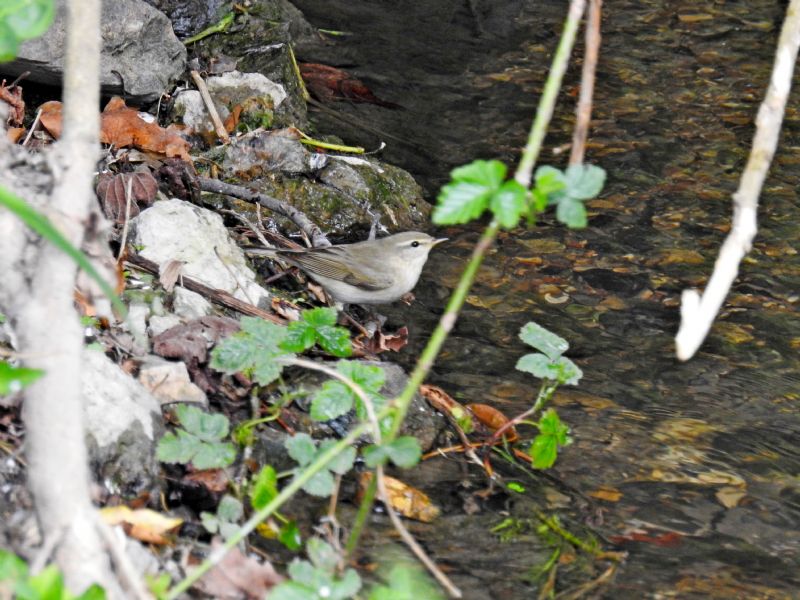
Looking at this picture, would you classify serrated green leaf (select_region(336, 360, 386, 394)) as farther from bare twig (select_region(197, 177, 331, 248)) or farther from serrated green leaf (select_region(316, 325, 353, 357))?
bare twig (select_region(197, 177, 331, 248))

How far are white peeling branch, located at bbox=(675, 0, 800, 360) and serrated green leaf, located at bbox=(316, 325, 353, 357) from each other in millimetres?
2484

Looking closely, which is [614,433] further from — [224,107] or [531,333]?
[224,107]

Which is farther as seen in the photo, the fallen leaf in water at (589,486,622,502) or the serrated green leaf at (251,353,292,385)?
the fallen leaf in water at (589,486,622,502)

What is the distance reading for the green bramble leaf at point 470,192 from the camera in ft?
9.37

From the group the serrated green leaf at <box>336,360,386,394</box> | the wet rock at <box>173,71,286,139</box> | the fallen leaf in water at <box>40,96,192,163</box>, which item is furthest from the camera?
the wet rock at <box>173,71,286,139</box>

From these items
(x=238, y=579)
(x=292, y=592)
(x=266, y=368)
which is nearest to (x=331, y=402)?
(x=266, y=368)

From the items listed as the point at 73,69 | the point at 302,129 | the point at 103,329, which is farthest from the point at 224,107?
the point at 73,69

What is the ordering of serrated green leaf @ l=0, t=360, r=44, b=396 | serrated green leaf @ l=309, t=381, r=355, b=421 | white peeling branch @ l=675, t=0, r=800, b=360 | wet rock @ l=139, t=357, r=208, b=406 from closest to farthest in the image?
white peeling branch @ l=675, t=0, r=800, b=360 → serrated green leaf @ l=0, t=360, r=44, b=396 → serrated green leaf @ l=309, t=381, r=355, b=421 → wet rock @ l=139, t=357, r=208, b=406

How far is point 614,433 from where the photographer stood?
577 centimetres

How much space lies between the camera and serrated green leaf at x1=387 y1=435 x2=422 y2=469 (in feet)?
10.7

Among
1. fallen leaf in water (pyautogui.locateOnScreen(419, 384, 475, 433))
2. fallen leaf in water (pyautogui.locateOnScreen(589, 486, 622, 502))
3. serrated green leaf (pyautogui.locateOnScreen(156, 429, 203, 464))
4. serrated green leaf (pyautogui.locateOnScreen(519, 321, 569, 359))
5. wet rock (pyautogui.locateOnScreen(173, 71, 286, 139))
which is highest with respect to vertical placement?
wet rock (pyautogui.locateOnScreen(173, 71, 286, 139))

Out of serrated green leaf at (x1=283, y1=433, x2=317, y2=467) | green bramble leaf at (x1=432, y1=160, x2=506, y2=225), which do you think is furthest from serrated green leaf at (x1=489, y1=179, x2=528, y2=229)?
serrated green leaf at (x1=283, y1=433, x2=317, y2=467)

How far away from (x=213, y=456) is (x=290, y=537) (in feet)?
1.37

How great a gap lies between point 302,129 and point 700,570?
5519mm
